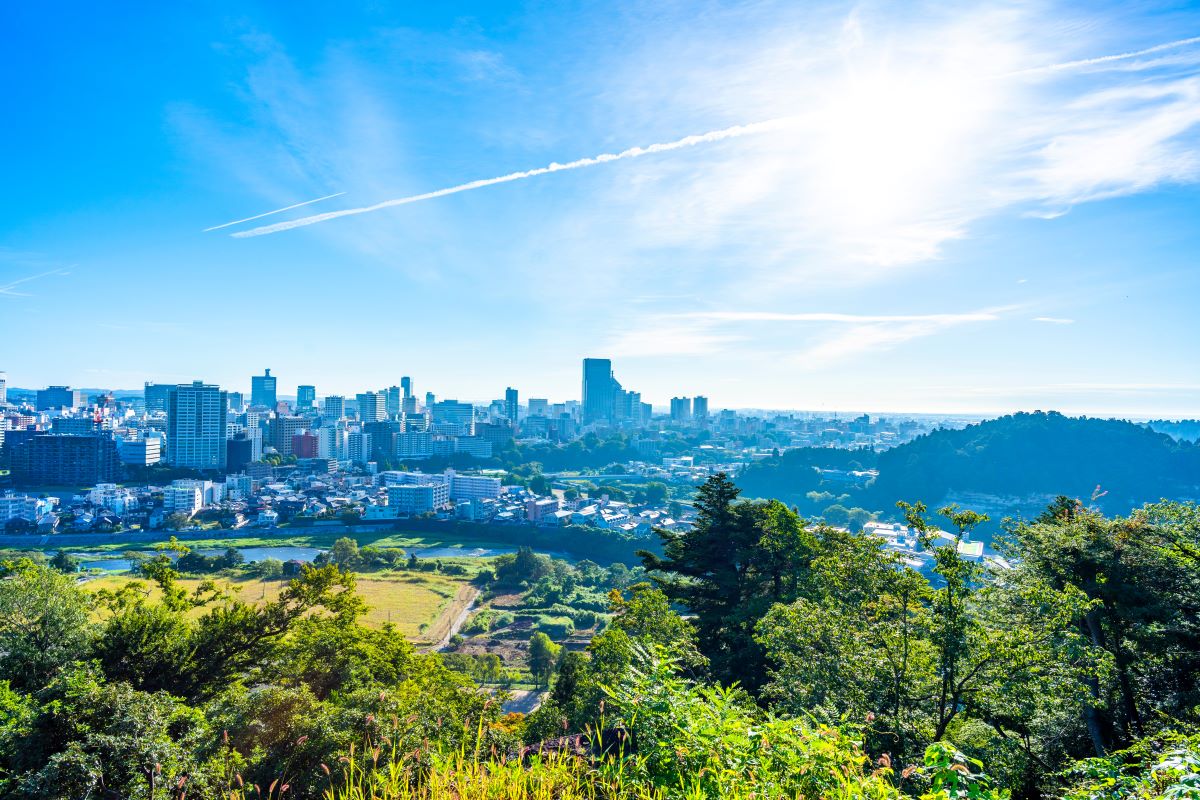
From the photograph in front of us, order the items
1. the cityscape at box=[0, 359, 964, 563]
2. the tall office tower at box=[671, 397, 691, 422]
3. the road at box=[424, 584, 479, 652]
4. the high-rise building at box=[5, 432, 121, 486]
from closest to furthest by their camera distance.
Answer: the road at box=[424, 584, 479, 652]
the cityscape at box=[0, 359, 964, 563]
the high-rise building at box=[5, 432, 121, 486]
the tall office tower at box=[671, 397, 691, 422]

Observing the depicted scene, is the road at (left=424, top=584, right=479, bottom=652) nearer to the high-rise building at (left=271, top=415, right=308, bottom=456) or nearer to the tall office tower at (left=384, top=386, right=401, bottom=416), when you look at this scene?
the high-rise building at (left=271, top=415, right=308, bottom=456)

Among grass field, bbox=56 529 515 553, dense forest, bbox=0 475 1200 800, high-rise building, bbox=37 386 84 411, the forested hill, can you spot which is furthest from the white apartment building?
high-rise building, bbox=37 386 84 411

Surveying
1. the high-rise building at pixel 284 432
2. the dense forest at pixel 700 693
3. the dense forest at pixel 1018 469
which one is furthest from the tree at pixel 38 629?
the high-rise building at pixel 284 432

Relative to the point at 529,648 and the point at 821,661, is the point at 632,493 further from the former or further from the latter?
the point at 821,661

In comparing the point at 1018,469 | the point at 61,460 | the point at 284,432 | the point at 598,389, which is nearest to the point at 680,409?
the point at 598,389

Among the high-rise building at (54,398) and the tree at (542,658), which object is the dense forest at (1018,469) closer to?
the tree at (542,658)

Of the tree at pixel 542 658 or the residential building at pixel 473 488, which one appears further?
the residential building at pixel 473 488

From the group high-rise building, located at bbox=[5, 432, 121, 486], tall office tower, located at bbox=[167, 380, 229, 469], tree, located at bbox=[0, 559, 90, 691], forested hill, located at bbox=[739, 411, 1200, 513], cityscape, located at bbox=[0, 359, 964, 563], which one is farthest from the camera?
forested hill, located at bbox=[739, 411, 1200, 513]
